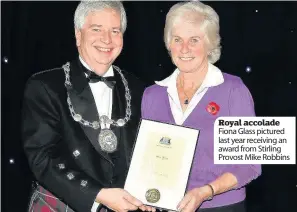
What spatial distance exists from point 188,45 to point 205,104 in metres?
0.27

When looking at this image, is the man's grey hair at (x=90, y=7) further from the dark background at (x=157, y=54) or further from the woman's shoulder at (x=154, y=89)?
the dark background at (x=157, y=54)

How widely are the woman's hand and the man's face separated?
0.71 meters

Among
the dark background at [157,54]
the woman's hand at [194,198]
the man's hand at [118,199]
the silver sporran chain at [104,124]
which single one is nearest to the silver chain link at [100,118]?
the silver sporran chain at [104,124]

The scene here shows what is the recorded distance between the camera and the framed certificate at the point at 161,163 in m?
2.16

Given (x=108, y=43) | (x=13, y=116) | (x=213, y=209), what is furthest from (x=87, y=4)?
(x=13, y=116)

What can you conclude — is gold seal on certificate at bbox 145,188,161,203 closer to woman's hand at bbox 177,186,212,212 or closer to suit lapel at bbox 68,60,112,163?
woman's hand at bbox 177,186,212,212

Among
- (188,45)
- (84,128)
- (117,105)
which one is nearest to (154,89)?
(117,105)

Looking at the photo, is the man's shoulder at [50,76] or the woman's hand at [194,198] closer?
the woman's hand at [194,198]

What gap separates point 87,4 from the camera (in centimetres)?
232

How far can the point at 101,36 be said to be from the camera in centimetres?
232

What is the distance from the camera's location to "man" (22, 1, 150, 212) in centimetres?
223

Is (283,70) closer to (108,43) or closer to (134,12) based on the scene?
Result: (134,12)

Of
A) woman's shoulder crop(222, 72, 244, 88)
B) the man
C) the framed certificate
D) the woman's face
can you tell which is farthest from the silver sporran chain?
woman's shoulder crop(222, 72, 244, 88)

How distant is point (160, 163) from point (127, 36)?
1124 mm
